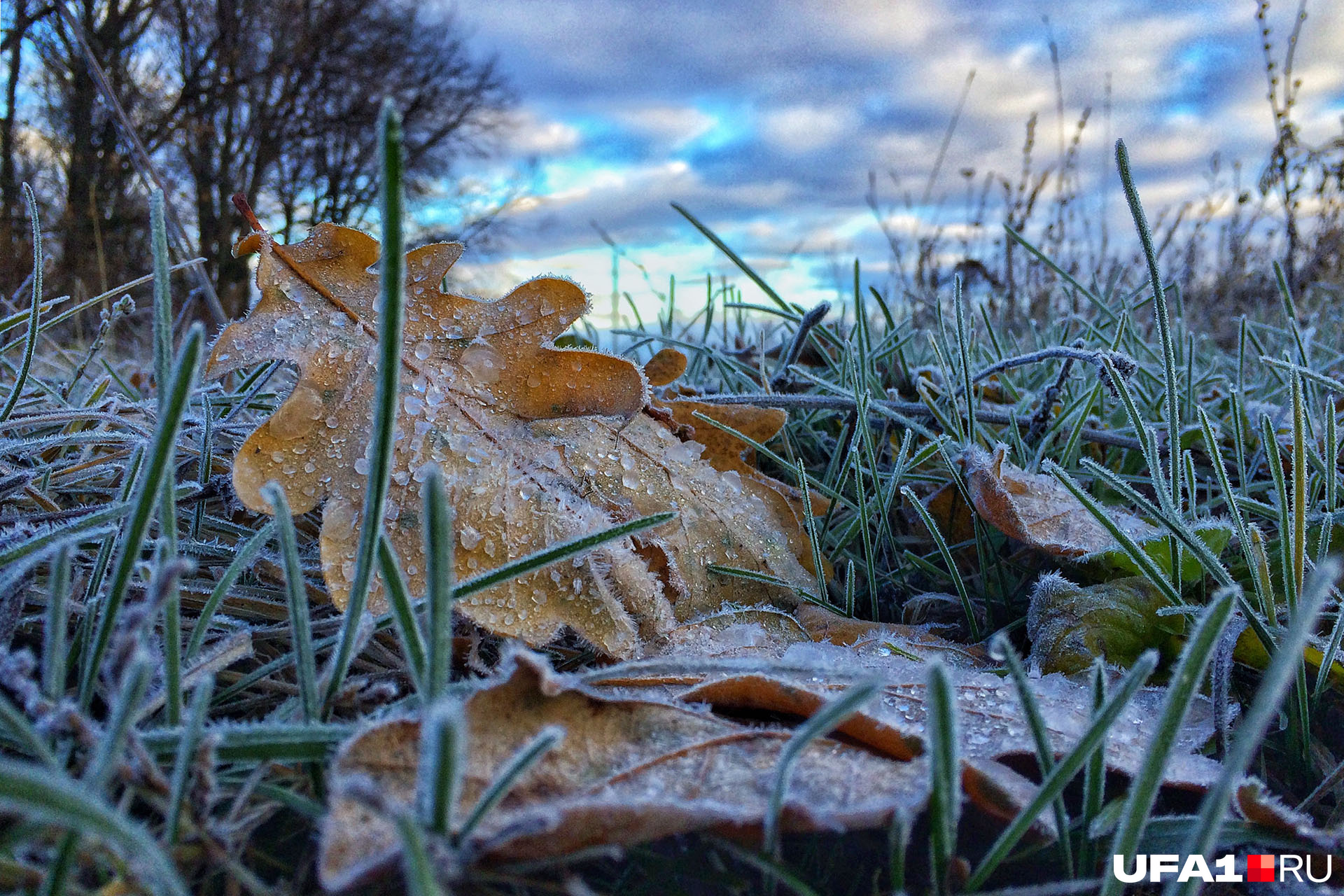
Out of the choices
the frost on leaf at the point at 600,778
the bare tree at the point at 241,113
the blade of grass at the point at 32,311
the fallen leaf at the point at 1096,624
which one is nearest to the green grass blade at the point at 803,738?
the frost on leaf at the point at 600,778

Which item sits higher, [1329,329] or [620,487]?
[1329,329]

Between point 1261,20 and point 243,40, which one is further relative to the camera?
point 243,40

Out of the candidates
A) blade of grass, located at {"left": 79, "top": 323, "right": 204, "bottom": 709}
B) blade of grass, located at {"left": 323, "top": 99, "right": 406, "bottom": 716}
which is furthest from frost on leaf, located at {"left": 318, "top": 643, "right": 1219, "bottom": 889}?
blade of grass, located at {"left": 79, "top": 323, "right": 204, "bottom": 709}

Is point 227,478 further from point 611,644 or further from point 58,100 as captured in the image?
point 58,100

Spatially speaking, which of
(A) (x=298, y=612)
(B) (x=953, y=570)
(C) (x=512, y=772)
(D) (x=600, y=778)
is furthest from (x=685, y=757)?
(B) (x=953, y=570)

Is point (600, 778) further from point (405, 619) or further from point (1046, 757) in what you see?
point (1046, 757)

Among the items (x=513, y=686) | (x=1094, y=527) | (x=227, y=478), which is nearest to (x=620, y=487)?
(x=513, y=686)

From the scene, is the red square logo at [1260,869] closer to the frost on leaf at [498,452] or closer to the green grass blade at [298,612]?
the frost on leaf at [498,452]
